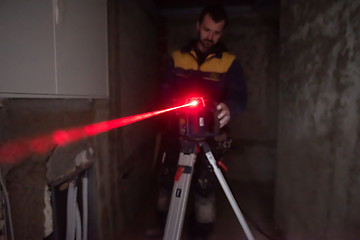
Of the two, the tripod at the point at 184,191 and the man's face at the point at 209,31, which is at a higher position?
the man's face at the point at 209,31

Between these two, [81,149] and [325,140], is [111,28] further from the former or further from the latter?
[325,140]

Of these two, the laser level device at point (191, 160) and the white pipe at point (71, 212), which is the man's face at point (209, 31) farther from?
the white pipe at point (71, 212)

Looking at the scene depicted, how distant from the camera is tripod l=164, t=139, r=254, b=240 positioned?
118cm

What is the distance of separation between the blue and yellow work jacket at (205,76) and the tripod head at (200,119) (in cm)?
54

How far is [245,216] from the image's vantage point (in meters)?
1.99

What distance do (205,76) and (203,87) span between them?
0.10 metres

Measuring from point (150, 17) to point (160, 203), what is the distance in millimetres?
1883

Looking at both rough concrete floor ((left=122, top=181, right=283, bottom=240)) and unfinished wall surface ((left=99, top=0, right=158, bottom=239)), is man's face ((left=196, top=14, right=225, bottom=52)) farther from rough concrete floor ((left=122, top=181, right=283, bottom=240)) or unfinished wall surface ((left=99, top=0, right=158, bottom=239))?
rough concrete floor ((left=122, top=181, right=283, bottom=240))

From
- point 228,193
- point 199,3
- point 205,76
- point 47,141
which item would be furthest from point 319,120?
point 199,3

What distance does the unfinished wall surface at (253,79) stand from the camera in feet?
8.30

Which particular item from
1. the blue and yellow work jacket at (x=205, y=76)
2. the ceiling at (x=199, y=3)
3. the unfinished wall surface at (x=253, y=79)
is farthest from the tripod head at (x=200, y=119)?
the ceiling at (x=199, y=3)

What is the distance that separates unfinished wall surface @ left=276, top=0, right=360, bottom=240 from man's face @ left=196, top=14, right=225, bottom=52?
0.50m

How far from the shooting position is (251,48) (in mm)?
2564

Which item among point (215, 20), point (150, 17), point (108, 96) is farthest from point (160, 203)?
point (150, 17)
